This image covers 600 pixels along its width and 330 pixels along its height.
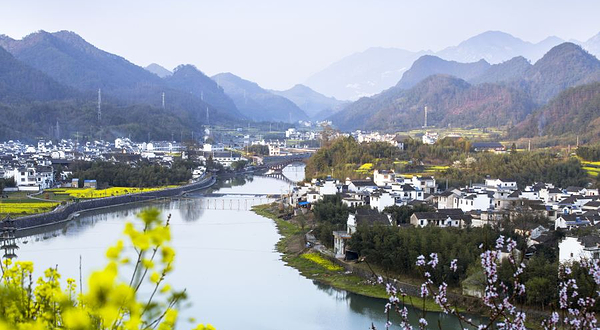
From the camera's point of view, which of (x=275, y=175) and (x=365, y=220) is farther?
(x=275, y=175)

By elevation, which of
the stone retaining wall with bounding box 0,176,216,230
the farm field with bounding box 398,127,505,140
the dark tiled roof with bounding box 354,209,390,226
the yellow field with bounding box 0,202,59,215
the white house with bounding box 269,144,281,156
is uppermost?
the farm field with bounding box 398,127,505,140

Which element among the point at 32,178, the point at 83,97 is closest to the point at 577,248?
the point at 32,178

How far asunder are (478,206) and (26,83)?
131 feet

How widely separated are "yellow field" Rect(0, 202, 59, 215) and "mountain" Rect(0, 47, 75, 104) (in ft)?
98.0

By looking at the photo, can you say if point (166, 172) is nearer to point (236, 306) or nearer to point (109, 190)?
point (109, 190)

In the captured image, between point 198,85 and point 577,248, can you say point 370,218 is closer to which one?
point 577,248

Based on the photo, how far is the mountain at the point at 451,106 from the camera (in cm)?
4453

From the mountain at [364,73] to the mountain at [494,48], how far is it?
11.1 metres

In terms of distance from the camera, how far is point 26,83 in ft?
149

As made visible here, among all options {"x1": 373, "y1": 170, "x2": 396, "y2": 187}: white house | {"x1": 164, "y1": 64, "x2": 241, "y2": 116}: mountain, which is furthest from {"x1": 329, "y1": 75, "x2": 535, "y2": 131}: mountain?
{"x1": 373, "y1": 170, "x2": 396, "y2": 187}: white house

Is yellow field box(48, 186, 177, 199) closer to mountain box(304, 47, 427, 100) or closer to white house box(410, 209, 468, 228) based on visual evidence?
white house box(410, 209, 468, 228)

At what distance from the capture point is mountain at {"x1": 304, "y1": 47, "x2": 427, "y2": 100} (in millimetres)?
138750

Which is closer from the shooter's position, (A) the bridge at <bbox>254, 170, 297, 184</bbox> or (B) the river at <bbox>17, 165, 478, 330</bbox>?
(B) the river at <bbox>17, 165, 478, 330</bbox>

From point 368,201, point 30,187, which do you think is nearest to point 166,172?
point 30,187
